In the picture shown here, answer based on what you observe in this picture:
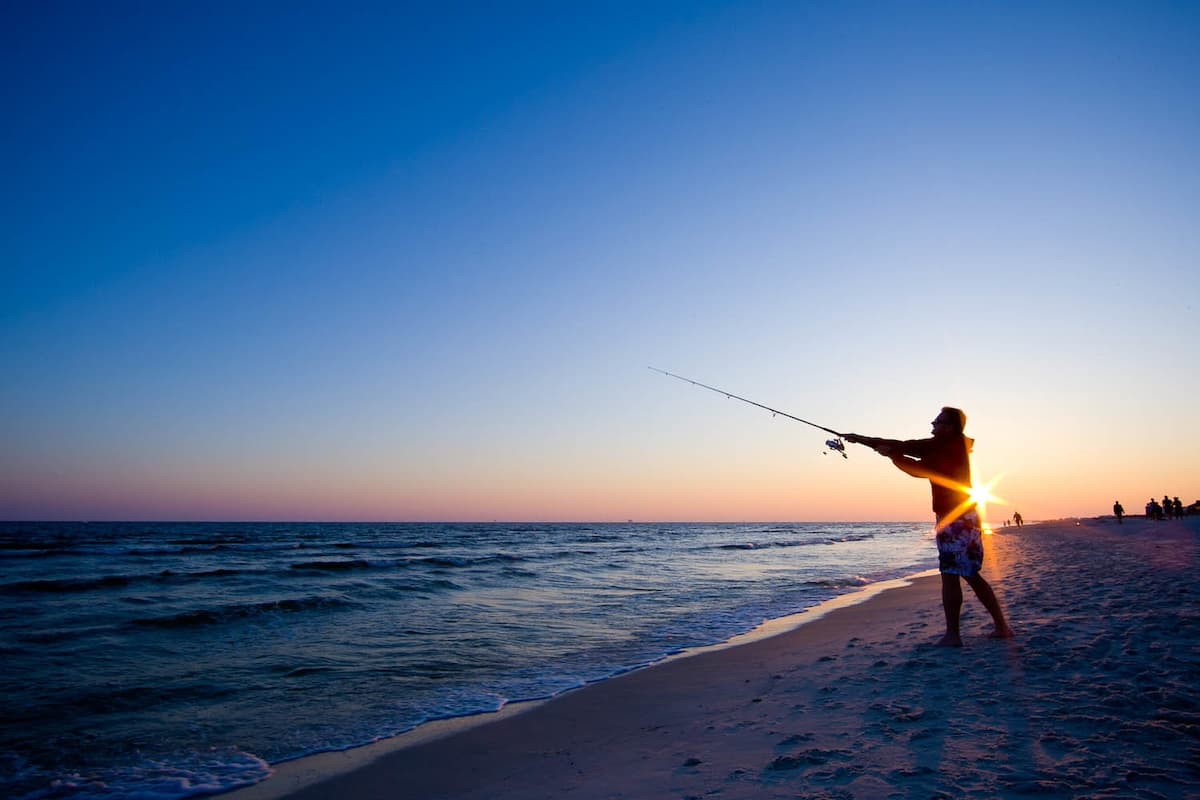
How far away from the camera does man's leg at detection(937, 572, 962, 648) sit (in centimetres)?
593

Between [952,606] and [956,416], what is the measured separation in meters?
1.82

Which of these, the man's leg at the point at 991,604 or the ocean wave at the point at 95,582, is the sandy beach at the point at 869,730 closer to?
the man's leg at the point at 991,604

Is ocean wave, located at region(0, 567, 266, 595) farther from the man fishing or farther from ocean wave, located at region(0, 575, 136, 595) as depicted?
the man fishing

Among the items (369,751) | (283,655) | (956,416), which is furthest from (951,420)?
(283,655)

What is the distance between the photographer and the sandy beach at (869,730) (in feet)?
9.96

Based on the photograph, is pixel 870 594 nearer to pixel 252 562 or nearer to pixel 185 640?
pixel 185 640

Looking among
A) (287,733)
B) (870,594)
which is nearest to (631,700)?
(287,733)

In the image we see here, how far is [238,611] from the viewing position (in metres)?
12.5

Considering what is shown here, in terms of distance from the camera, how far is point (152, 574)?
834 inches

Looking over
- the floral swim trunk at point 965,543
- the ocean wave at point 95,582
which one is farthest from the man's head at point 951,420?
the ocean wave at point 95,582

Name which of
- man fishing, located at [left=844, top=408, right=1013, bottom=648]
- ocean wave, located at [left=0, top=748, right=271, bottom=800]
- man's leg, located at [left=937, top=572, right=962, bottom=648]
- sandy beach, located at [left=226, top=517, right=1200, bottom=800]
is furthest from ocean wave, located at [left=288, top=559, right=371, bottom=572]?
man fishing, located at [left=844, top=408, right=1013, bottom=648]

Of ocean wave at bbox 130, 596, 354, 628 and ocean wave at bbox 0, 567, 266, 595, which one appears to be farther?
ocean wave at bbox 0, 567, 266, 595

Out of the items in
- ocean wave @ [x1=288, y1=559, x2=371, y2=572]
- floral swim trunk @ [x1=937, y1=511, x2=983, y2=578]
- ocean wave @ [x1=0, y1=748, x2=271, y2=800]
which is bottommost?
ocean wave @ [x1=288, y1=559, x2=371, y2=572]

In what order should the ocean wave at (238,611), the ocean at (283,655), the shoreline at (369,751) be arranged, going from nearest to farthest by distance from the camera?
the shoreline at (369,751) < the ocean at (283,655) < the ocean wave at (238,611)
